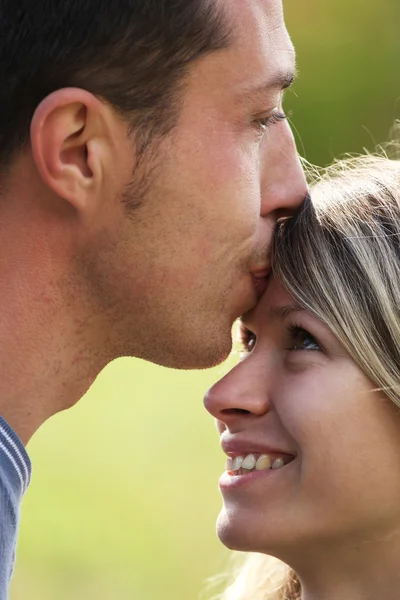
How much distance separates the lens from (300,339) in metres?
2.76

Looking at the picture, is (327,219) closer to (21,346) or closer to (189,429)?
(21,346)

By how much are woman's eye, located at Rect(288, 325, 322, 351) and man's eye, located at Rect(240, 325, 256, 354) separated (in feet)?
0.77

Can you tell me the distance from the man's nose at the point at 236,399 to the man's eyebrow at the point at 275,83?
704mm

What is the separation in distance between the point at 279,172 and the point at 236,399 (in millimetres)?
575

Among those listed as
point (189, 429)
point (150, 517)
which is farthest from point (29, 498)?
point (189, 429)

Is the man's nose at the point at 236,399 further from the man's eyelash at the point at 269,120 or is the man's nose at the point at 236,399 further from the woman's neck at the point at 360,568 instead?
the man's eyelash at the point at 269,120

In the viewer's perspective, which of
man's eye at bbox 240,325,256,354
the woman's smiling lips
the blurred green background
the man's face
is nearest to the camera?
the man's face

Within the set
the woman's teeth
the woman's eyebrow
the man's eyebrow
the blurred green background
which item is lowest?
the blurred green background

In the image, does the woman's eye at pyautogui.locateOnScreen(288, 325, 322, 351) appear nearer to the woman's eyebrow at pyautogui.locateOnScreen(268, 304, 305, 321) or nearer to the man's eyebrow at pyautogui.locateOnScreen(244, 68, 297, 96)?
the woman's eyebrow at pyautogui.locateOnScreen(268, 304, 305, 321)

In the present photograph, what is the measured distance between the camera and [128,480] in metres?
8.41

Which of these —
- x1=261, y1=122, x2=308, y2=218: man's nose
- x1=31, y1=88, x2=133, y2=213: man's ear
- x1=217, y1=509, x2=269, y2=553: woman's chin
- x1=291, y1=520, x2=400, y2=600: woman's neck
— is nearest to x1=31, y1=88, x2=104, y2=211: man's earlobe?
x1=31, y1=88, x2=133, y2=213: man's ear

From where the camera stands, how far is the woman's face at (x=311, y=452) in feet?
8.55

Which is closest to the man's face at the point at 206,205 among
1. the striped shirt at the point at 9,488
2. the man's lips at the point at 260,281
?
the man's lips at the point at 260,281

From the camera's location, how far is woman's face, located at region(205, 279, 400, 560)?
8.55 ft
